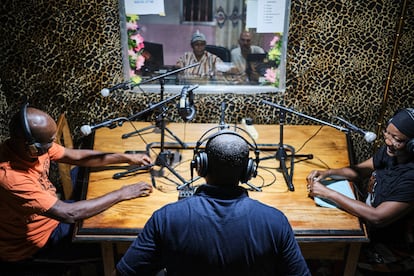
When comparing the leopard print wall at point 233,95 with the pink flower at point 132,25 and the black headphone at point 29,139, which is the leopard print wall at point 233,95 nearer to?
the pink flower at point 132,25

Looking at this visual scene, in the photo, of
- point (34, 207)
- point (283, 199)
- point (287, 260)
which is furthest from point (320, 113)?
point (34, 207)

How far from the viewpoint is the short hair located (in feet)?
5.60

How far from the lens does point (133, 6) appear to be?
324 cm

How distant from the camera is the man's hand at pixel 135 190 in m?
2.69

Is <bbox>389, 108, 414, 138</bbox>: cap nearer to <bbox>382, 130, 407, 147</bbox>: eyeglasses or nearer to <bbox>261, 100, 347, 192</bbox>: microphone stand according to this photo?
<bbox>382, 130, 407, 147</bbox>: eyeglasses

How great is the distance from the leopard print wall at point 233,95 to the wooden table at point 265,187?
9.1 inches

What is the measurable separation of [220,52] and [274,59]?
44 cm

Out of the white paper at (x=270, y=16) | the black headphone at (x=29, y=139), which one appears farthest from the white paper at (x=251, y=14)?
the black headphone at (x=29, y=139)

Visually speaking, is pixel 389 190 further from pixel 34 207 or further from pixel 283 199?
pixel 34 207

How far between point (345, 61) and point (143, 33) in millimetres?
1611

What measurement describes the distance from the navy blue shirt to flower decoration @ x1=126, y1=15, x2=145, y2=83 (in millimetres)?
1923

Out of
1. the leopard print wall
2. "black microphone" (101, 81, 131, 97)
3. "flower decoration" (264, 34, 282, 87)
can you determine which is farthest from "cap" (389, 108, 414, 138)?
"black microphone" (101, 81, 131, 97)

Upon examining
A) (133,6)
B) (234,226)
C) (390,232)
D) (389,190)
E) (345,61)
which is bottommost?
(390,232)

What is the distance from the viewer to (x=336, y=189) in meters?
2.82
